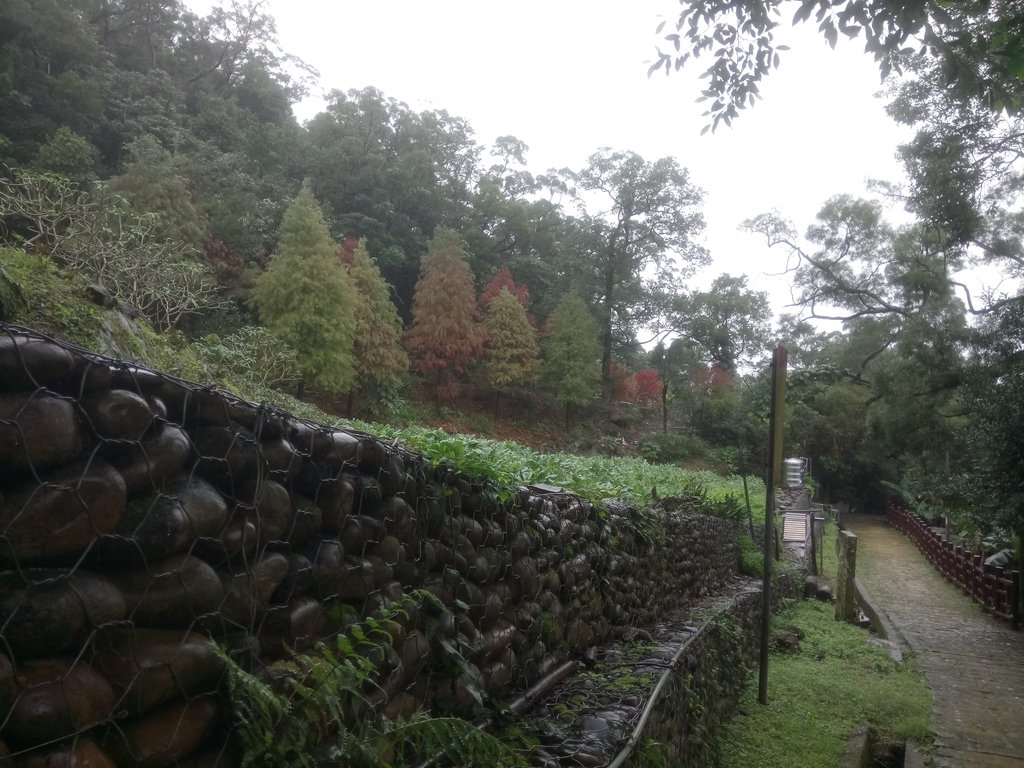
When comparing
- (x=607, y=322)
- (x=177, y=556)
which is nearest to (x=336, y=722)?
(x=177, y=556)

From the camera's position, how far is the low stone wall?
4.77 ft

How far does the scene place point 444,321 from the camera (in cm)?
2589

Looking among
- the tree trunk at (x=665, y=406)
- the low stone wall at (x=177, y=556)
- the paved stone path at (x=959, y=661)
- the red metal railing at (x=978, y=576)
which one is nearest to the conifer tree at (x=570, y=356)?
the tree trunk at (x=665, y=406)

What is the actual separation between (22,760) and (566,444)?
2828 cm

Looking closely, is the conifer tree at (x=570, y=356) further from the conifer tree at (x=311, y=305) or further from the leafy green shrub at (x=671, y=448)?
the conifer tree at (x=311, y=305)

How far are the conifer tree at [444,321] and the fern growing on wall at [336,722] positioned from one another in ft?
77.3

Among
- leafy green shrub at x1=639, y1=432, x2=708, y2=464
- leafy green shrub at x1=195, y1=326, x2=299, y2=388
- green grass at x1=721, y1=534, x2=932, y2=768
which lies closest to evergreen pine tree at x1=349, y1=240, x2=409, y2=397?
leafy green shrub at x1=195, y1=326, x2=299, y2=388

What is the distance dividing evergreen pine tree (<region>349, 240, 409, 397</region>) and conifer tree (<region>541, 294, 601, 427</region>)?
790 cm

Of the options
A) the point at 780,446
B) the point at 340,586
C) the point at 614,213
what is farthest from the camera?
the point at 614,213

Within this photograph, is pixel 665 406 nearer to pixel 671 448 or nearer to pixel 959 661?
pixel 671 448

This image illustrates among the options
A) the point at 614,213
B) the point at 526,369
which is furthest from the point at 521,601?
the point at 614,213

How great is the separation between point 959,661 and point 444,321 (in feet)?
60.9

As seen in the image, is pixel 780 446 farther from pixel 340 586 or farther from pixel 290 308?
pixel 290 308

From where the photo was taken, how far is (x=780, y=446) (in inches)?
258
